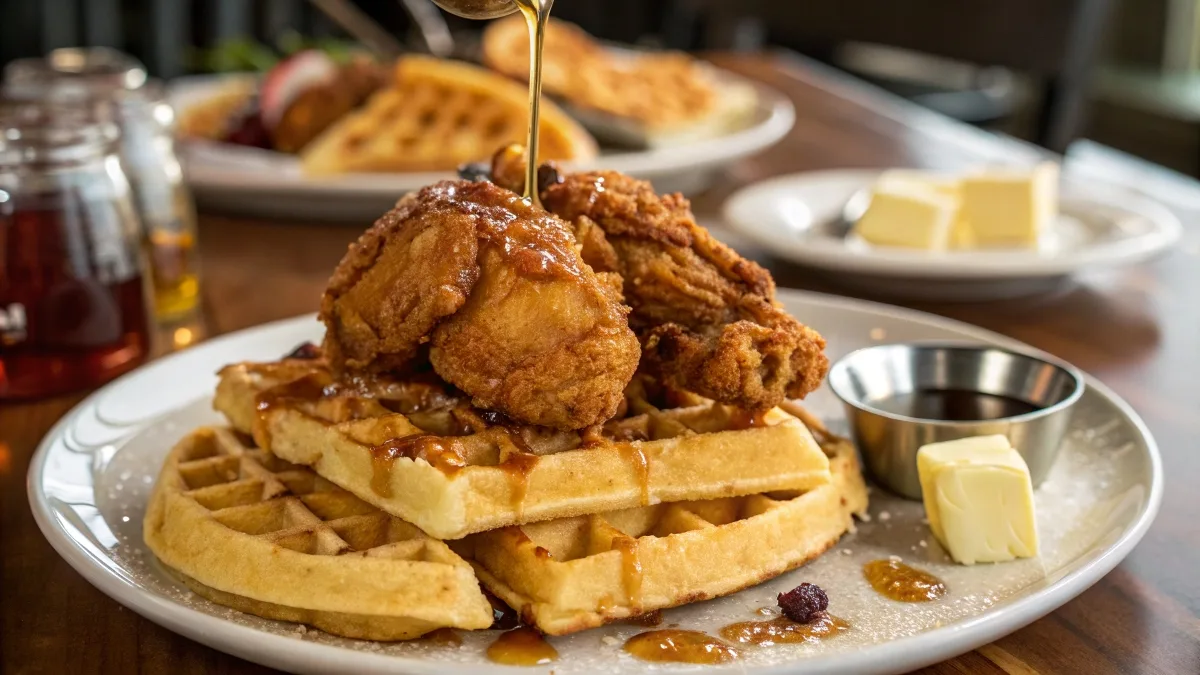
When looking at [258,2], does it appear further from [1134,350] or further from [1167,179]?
[1134,350]

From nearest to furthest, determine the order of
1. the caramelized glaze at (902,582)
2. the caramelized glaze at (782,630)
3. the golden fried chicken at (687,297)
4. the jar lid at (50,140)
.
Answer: the caramelized glaze at (782,630), the caramelized glaze at (902,582), the golden fried chicken at (687,297), the jar lid at (50,140)

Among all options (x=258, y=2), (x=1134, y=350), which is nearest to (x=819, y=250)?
(x=1134, y=350)

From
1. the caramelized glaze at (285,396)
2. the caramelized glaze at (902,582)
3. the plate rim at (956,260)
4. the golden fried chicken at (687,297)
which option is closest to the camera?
the caramelized glaze at (902,582)

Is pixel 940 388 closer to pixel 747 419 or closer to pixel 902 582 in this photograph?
pixel 747 419

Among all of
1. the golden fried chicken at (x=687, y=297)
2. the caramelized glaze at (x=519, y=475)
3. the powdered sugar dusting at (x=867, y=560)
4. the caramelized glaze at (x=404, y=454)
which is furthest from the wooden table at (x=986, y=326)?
the golden fried chicken at (x=687, y=297)

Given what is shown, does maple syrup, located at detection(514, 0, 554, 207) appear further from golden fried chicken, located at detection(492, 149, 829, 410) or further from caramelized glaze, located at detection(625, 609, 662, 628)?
caramelized glaze, located at detection(625, 609, 662, 628)

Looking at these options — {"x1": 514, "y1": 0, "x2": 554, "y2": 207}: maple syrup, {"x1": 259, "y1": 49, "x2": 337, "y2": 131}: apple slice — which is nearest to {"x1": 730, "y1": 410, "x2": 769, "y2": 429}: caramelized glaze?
{"x1": 514, "y1": 0, "x2": 554, "y2": 207}: maple syrup

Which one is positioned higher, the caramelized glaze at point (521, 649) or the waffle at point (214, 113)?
the caramelized glaze at point (521, 649)

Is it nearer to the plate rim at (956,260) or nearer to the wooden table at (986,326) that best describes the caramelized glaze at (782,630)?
the wooden table at (986,326)
